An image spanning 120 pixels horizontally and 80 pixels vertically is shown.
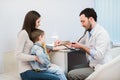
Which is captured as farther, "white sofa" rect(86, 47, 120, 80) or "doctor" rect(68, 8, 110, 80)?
"doctor" rect(68, 8, 110, 80)

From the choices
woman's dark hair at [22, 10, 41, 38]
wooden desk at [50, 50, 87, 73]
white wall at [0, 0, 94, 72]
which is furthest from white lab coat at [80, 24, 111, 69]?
white wall at [0, 0, 94, 72]

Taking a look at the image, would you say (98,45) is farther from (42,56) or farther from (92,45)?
(42,56)

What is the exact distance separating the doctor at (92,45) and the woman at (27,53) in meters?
0.38

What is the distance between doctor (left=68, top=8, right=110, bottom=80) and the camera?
263 cm

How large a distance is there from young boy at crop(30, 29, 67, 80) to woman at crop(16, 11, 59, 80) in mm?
46

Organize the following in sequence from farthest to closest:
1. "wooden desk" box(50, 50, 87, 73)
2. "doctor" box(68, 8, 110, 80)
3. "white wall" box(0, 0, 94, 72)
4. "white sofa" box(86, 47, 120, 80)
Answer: "white wall" box(0, 0, 94, 72) < "wooden desk" box(50, 50, 87, 73) < "doctor" box(68, 8, 110, 80) < "white sofa" box(86, 47, 120, 80)

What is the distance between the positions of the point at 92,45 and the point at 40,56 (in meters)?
0.64

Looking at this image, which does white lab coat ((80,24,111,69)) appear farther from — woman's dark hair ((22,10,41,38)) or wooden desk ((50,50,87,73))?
woman's dark hair ((22,10,41,38))

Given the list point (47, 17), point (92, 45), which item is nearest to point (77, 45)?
point (92, 45)

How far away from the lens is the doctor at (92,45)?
2629 millimetres

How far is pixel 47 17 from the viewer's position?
3.56m

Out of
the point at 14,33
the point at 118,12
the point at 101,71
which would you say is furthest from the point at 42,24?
the point at 101,71

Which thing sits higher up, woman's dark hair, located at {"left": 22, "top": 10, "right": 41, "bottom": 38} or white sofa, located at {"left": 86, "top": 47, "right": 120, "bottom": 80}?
woman's dark hair, located at {"left": 22, "top": 10, "right": 41, "bottom": 38}

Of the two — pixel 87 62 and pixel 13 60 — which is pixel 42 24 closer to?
pixel 13 60
